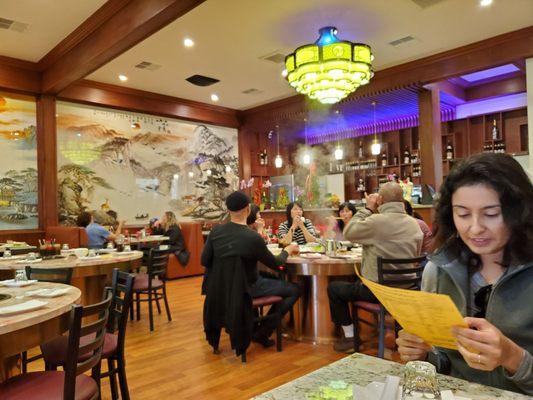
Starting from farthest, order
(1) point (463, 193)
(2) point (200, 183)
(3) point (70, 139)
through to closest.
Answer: (2) point (200, 183), (3) point (70, 139), (1) point (463, 193)

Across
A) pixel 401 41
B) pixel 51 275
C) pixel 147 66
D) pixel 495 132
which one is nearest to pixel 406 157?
pixel 495 132

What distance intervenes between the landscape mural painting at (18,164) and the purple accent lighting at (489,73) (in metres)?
7.60

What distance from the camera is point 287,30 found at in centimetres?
538

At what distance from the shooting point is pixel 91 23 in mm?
5148

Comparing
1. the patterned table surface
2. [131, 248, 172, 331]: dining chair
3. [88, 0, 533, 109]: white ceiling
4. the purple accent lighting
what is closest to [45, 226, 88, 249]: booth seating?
[131, 248, 172, 331]: dining chair

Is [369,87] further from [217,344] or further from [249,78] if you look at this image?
[217,344]

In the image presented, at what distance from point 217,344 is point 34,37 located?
495cm

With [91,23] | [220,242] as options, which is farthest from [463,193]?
[91,23]

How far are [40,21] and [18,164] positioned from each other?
2557 mm

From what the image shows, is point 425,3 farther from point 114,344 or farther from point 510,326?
point 114,344

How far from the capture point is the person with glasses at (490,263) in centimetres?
108

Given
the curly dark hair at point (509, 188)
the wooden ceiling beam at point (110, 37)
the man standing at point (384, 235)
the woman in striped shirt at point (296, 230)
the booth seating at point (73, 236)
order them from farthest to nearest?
the booth seating at point (73, 236)
the woman in striped shirt at point (296, 230)
the wooden ceiling beam at point (110, 37)
the man standing at point (384, 235)
the curly dark hair at point (509, 188)

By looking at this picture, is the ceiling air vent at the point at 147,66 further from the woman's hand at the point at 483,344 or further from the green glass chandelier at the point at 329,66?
the woman's hand at the point at 483,344

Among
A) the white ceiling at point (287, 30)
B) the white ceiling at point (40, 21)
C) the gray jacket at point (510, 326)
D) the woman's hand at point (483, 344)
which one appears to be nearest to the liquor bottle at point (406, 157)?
the white ceiling at point (287, 30)
